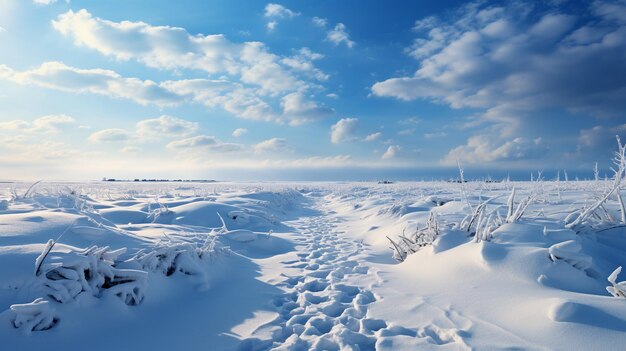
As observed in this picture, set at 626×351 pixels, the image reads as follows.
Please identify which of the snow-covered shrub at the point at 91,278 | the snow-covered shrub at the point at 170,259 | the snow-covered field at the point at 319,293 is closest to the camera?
the snow-covered field at the point at 319,293

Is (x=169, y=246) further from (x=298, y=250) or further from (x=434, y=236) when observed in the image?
(x=434, y=236)

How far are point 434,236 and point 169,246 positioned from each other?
4354 millimetres

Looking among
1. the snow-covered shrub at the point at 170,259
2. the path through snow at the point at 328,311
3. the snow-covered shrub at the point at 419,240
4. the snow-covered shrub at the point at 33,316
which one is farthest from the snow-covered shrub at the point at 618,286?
the snow-covered shrub at the point at 33,316

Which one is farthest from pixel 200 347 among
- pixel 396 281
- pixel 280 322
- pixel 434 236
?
pixel 434 236

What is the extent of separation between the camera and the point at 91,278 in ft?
10.2

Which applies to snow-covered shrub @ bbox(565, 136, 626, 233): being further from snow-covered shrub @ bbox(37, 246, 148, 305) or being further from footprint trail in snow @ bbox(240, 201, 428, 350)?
snow-covered shrub @ bbox(37, 246, 148, 305)

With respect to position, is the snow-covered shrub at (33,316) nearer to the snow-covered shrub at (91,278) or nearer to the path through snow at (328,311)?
the snow-covered shrub at (91,278)

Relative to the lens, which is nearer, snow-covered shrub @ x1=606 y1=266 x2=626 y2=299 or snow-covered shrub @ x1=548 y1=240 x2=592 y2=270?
snow-covered shrub @ x1=606 y1=266 x2=626 y2=299

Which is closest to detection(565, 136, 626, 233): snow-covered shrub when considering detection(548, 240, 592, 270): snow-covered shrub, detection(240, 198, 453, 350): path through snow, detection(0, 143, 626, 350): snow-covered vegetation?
detection(0, 143, 626, 350): snow-covered vegetation

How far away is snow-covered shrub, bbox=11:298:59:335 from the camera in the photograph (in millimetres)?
2424

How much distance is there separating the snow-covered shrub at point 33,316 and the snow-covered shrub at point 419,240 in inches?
186

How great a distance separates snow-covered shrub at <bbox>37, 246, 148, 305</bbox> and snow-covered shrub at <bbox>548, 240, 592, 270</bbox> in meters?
4.86

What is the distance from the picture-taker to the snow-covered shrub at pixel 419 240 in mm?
5501

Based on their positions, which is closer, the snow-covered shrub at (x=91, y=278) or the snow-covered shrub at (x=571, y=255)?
the snow-covered shrub at (x=91, y=278)
